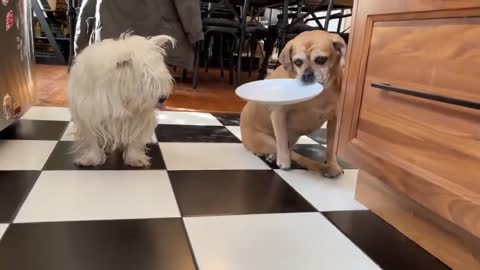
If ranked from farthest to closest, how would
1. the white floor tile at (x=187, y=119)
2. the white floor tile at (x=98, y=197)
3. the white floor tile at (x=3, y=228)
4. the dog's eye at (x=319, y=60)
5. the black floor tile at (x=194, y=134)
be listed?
the white floor tile at (x=187, y=119) → the black floor tile at (x=194, y=134) → the dog's eye at (x=319, y=60) → the white floor tile at (x=98, y=197) → the white floor tile at (x=3, y=228)

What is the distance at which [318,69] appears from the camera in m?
1.37

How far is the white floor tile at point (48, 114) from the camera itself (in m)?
1.92

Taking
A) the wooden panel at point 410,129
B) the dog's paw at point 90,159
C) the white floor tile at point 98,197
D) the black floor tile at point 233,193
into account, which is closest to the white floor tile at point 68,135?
the dog's paw at point 90,159

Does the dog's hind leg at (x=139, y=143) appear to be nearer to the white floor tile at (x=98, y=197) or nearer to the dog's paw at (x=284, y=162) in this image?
Answer: the white floor tile at (x=98, y=197)

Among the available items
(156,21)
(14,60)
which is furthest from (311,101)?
(156,21)

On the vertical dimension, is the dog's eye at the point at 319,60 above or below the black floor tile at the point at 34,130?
above

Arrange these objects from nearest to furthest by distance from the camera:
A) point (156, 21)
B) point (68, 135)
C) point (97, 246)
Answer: point (97, 246) → point (68, 135) → point (156, 21)

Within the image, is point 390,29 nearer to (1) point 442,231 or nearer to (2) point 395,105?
(2) point 395,105

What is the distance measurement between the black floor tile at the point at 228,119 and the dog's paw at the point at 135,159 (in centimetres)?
80

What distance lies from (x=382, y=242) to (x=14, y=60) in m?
1.37

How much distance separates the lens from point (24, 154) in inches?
54.2

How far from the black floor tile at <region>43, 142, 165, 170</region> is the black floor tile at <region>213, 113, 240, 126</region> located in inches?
25.9

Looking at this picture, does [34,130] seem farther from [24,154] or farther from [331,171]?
[331,171]

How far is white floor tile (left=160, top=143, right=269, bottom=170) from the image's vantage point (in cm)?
141
